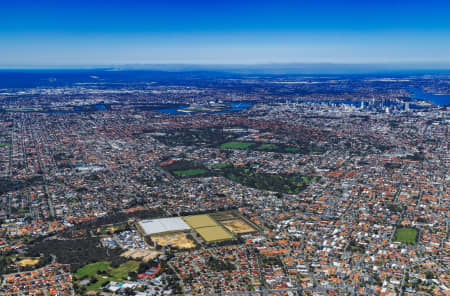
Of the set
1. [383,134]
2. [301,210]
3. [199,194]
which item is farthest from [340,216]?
[383,134]

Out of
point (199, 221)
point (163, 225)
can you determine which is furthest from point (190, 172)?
point (163, 225)

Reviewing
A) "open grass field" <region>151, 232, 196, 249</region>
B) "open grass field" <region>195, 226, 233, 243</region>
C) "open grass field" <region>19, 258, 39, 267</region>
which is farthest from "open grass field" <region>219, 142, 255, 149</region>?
"open grass field" <region>19, 258, 39, 267</region>

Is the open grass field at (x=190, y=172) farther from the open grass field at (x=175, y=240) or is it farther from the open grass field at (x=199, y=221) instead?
the open grass field at (x=175, y=240)

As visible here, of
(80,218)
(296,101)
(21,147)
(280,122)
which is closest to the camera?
(80,218)

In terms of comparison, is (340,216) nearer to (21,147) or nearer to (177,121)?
(21,147)

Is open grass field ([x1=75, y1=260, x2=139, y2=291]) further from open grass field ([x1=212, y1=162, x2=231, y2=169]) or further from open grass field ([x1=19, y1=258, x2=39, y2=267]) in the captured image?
open grass field ([x1=212, y1=162, x2=231, y2=169])

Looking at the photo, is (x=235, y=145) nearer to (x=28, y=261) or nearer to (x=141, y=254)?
(x=141, y=254)
